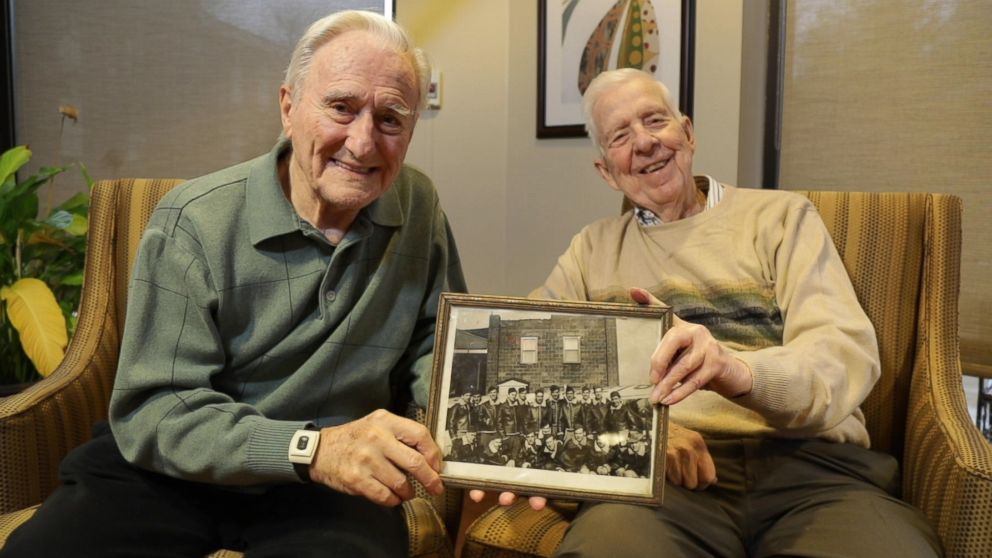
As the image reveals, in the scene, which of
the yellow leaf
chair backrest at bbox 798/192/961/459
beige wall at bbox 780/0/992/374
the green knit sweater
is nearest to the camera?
the green knit sweater

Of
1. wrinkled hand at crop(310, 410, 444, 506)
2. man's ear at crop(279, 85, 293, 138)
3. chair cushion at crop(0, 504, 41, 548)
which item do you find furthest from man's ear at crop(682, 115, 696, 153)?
chair cushion at crop(0, 504, 41, 548)

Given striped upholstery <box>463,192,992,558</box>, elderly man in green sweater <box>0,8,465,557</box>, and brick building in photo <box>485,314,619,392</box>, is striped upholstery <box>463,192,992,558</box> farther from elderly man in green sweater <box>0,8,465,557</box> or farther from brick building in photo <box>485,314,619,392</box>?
brick building in photo <box>485,314,619,392</box>

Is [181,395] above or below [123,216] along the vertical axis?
below

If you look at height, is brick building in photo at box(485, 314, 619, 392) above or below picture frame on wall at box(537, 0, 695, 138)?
below

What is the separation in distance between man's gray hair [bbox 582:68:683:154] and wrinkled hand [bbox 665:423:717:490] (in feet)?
2.26

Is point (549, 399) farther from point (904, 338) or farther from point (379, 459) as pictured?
point (904, 338)

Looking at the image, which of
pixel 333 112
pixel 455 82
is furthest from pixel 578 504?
pixel 455 82

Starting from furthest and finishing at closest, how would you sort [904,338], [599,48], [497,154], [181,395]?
[497,154] → [599,48] → [904,338] → [181,395]

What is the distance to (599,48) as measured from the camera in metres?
2.82

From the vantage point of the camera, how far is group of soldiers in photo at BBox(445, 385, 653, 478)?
4.12 feet

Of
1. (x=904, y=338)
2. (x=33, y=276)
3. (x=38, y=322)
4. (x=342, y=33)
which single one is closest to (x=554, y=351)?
(x=342, y=33)

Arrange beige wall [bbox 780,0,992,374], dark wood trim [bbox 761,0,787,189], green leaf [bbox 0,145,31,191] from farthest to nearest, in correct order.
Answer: dark wood trim [bbox 761,0,787,189], green leaf [bbox 0,145,31,191], beige wall [bbox 780,0,992,374]

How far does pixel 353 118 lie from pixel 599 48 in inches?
62.7

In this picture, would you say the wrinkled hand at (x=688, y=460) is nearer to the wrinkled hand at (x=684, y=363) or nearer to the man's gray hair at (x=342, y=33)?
the wrinkled hand at (x=684, y=363)
